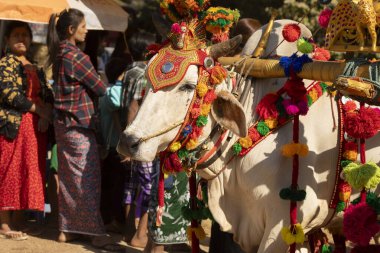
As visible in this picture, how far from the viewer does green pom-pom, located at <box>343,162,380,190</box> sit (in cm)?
373

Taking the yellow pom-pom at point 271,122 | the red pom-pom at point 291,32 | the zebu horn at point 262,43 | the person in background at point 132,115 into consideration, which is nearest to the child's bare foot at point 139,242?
the person in background at point 132,115

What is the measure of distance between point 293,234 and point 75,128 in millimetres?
3122

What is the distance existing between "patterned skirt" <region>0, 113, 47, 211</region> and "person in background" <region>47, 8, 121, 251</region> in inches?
12.0

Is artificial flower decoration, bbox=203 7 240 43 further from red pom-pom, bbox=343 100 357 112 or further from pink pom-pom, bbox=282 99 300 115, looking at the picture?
red pom-pom, bbox=343 100 357 112

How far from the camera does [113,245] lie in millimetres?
6855

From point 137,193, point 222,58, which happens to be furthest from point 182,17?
point 137,193

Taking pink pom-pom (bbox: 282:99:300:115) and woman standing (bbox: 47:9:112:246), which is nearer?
pink pom-pom (bbox: 282:99:300:115)

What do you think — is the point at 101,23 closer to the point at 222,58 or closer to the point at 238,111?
the point at 222,58

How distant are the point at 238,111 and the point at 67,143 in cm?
301

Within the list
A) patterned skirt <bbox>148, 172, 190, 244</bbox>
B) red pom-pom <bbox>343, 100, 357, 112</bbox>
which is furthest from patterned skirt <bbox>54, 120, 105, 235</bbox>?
red pom-pom <bbox>343, 100, 357, 112</bbox>

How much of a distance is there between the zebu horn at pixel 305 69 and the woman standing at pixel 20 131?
116 inches

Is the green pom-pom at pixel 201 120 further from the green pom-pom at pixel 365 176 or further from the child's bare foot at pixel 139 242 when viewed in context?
the child's bare foot at pixel 139 242

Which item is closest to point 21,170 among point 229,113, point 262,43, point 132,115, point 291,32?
point 132,115

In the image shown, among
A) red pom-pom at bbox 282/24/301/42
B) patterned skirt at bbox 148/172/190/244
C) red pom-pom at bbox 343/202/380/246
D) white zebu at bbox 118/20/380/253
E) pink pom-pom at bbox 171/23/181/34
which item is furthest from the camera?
patterned skirt at bbox 148/172/190/244
